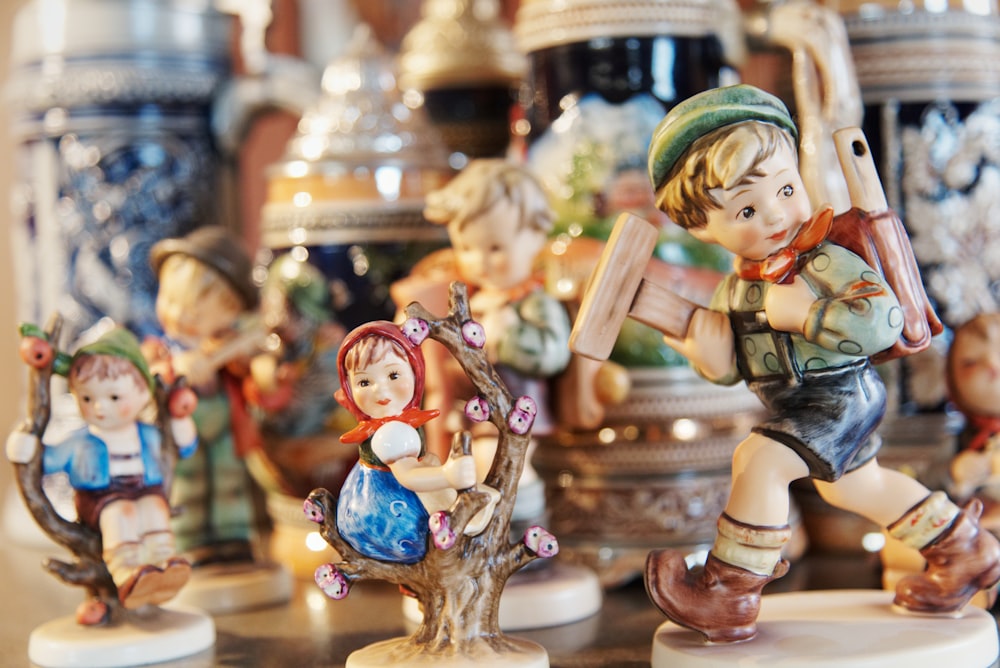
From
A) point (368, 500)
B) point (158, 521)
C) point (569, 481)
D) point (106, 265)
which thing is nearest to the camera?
point (368, 500)

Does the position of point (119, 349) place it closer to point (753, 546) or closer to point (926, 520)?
point (753, 546)

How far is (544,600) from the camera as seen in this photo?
109 centimetres

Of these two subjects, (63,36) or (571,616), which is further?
(63,36)

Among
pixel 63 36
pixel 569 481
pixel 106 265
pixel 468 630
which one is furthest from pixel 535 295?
pixel 63 36

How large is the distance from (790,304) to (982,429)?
0.33 meters

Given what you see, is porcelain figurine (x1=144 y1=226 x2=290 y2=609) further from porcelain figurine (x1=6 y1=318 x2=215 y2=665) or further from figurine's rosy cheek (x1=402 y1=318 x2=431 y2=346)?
figurine's rosy cheek (x1=402 y1=318 x2=431 y2=346)

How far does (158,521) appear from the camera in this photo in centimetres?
103

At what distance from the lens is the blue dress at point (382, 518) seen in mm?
880

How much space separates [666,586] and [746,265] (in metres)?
0.24

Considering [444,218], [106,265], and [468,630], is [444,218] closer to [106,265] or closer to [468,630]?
[468,630]

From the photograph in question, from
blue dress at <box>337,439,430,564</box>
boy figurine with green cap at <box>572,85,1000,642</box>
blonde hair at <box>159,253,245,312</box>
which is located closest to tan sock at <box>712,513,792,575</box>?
boy figurine with green cap at <box>572,85,1000,642</box>

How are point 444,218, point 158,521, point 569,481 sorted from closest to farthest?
point 158,521 → point 444,218 → point 569,481

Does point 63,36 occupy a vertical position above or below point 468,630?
above

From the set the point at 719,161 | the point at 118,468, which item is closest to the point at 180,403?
the point at 118,468
